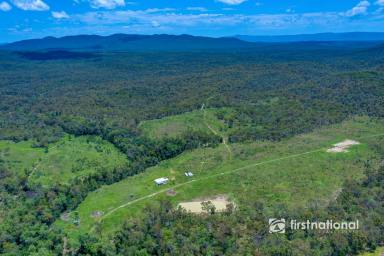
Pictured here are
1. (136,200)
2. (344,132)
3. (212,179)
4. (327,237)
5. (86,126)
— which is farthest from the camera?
(86,126)

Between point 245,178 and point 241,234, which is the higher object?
point 241,234

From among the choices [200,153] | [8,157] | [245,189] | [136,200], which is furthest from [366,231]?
[8,157]

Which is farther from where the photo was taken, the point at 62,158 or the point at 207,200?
the point at 62,158

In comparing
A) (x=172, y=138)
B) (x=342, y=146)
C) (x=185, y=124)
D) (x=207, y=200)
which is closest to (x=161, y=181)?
(x=207, y=200)

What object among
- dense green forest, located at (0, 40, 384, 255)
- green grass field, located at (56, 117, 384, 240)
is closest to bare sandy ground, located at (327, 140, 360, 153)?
green grass field, located at (56, 117, 384, 240)

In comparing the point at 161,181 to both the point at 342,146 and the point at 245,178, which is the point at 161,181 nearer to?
the point at 245,178

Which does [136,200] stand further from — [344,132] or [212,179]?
[344,132]
